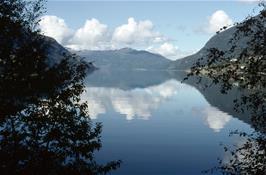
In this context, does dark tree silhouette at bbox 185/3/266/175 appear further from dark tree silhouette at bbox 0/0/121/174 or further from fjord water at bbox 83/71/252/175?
fjord water at bbox 83/71/252/175

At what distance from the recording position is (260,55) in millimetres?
17047

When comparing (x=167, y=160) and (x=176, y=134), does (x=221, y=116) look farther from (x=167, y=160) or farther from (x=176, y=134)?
(x=167, y=160)

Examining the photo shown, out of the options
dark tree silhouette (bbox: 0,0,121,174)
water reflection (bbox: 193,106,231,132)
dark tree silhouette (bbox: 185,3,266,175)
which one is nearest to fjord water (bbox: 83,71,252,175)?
water reflection (bbox: 193,106,231,132)

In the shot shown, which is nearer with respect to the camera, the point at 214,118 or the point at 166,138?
the point at 166,138

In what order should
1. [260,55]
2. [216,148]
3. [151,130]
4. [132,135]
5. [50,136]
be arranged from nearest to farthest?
[260,55] < [50,136] < [216,148] < [132,135] < [151,130]

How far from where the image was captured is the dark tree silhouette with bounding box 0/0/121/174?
76.0 feet

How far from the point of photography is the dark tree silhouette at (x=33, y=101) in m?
23.2

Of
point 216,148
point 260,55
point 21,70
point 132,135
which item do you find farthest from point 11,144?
point 132,135

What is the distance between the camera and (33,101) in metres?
24.8

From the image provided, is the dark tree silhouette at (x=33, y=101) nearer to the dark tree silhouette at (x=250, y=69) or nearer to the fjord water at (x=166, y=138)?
the dark tree silhouette at (x=250, y=69)

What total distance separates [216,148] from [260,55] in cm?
7952

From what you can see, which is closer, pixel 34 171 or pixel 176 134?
pixel 34 171

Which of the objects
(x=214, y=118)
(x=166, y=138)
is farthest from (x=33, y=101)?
(x=214, y=118)

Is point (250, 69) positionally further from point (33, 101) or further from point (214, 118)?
point (214, 118)
